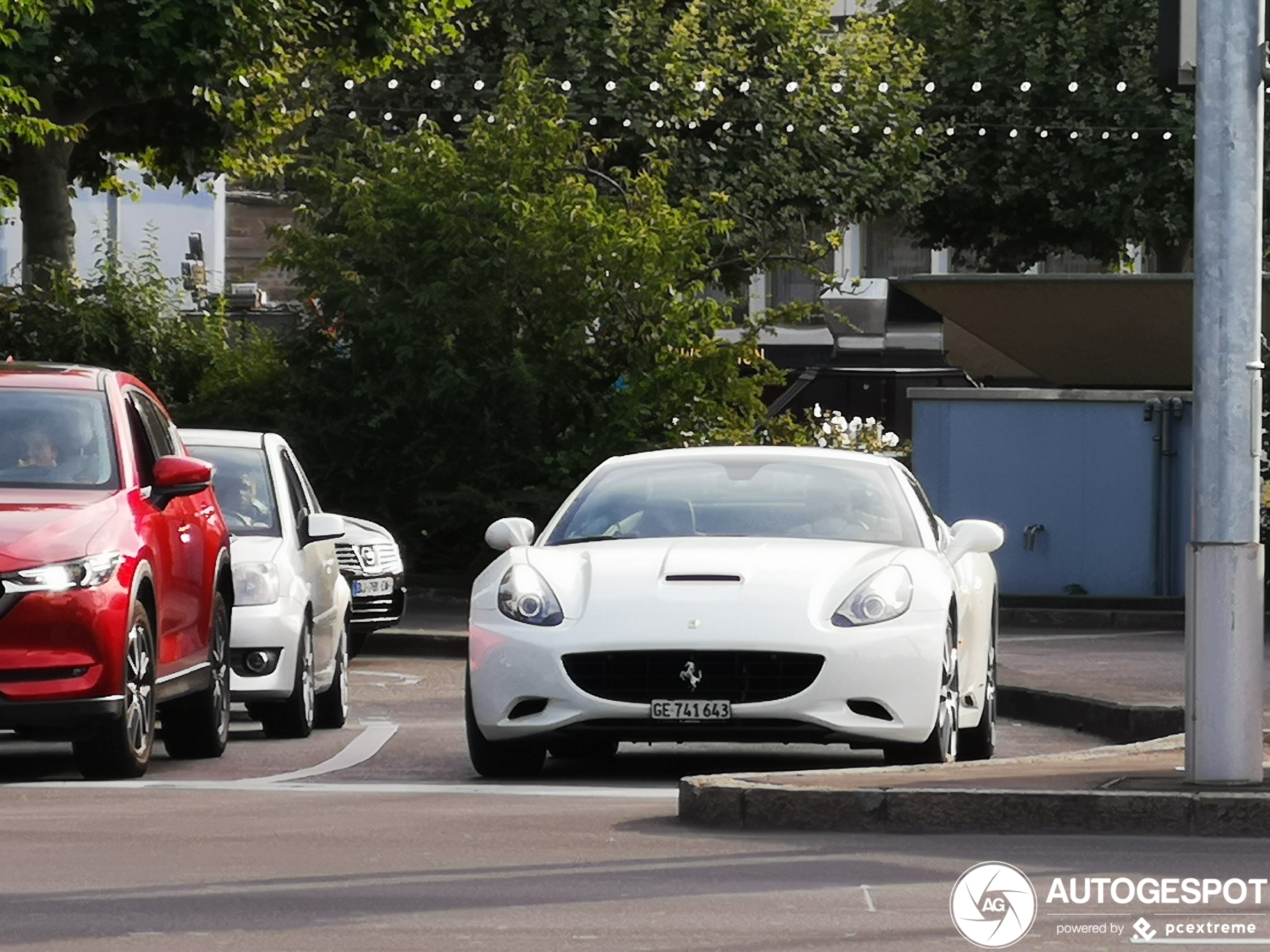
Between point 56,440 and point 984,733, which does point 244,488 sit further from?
point 984,733

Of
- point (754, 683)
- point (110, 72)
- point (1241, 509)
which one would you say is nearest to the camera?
point (1241, 509)

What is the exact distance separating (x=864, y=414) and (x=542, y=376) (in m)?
19.0

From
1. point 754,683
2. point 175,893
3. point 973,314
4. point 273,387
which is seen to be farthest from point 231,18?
point 175,893

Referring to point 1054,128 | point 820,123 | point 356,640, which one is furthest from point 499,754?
point 1054,128

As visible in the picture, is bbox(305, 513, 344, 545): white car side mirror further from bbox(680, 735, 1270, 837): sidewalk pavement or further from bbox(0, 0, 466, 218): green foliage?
bbox(0, 0, 466, 218): green foliage

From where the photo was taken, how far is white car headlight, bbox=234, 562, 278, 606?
1420cm

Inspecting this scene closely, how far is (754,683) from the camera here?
11.3 meters

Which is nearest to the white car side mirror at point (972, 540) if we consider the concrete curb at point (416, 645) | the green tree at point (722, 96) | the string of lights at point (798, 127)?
the concrete curb at point (416, 645)

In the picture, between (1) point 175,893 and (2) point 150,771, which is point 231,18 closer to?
(2) point 150,771

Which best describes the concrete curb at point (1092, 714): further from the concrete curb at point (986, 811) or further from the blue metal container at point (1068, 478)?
the blue metal container at point (1068, 478)

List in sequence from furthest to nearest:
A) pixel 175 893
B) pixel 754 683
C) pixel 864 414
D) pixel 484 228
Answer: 1. pixel 864 414
2. pixel 484 228
3. pixel 754 683
4. pixel 175 893

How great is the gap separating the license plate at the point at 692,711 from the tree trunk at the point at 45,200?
22.7m

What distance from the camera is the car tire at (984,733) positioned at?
13.0 meters

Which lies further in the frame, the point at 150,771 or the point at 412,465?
the point at 412,465
